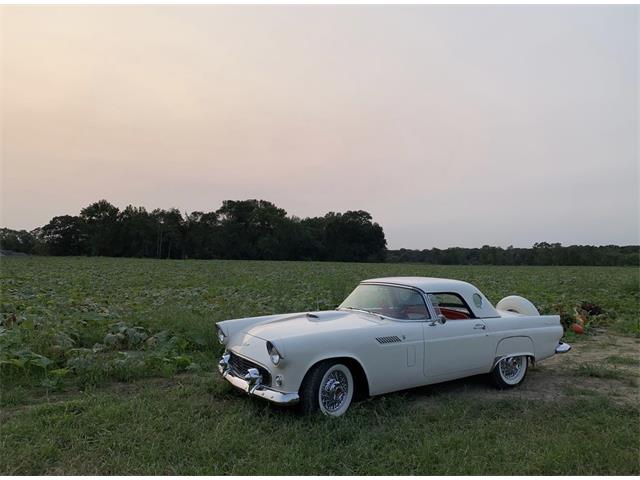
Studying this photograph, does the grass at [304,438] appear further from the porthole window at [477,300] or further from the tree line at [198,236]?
the tree line at [198,236]

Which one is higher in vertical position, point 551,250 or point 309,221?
point 309,221

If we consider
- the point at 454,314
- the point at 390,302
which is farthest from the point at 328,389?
the point at 454,314

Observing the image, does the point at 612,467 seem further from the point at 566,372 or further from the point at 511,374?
the point at 566,372

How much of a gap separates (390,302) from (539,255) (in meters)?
65.3

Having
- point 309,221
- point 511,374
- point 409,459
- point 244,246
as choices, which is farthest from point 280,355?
point 309,221

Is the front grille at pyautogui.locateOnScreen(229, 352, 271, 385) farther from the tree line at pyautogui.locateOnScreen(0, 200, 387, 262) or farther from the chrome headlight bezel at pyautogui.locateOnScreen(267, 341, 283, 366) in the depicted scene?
the tree line at pyautogui.locateOnScreen(0, 200, 387, 262)

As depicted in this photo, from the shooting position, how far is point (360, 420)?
4.50 m

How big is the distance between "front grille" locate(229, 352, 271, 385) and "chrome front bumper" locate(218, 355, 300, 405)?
0.05m

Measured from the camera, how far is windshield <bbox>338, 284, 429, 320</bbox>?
5520mm

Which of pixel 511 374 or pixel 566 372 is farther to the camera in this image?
pixel 566 372

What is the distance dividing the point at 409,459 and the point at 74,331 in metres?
5.81

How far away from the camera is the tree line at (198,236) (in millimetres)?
76938

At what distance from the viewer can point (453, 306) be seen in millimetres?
6348

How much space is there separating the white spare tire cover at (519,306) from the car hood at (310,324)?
2.63m
